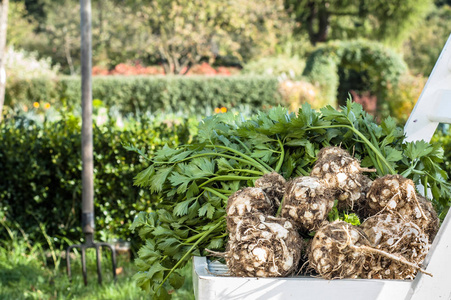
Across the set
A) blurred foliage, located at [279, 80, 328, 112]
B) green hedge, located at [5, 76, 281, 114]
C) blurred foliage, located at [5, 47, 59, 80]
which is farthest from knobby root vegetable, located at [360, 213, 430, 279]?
blurred foliage, located at [5, 47, 59, 80]

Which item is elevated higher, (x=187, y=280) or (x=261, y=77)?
(x=261, y=77)

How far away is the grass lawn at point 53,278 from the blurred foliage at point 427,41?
18.2 meters

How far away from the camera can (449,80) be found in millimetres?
1494

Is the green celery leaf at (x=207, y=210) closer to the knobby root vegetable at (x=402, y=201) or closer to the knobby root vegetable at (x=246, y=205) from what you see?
the knobby root vegetable at (x=246, y=205)

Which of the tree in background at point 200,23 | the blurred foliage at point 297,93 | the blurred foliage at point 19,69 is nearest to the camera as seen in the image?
the blurred foliage at point 297,93

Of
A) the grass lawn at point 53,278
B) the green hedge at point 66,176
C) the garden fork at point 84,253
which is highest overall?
the green hedge at point 66,176

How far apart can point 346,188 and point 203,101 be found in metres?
10.2

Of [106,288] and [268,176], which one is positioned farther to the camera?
[106,288]

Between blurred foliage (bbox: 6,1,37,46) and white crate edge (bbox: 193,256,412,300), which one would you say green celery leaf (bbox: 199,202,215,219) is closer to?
white crate edge (bbox: 193,256,412,300)

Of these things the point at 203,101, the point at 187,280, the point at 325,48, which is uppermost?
the point at 325,48

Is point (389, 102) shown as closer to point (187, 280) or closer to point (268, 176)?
point (187, 280)

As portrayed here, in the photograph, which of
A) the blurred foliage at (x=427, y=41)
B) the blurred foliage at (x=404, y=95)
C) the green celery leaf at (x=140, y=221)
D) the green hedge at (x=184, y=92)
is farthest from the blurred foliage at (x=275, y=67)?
the green celery leaf at (x=140, y=221)

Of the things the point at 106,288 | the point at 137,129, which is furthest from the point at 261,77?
the point at 106,288

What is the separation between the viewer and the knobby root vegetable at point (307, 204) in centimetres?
110
